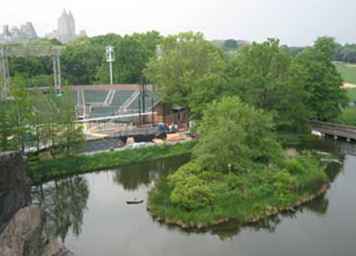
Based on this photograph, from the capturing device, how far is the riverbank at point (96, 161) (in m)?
21.6

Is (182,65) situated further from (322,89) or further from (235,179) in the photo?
(235,179)

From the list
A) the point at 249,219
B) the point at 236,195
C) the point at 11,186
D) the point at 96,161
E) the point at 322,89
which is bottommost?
the point at 249,219

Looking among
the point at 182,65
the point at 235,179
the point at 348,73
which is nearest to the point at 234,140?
the point at 235,179

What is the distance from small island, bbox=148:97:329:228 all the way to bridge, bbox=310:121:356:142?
8841 millimetres

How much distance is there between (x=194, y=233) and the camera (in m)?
15.2

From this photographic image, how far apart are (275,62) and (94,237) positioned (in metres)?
17.7

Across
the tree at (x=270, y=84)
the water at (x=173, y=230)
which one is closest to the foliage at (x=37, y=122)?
the water at (x=173, y=230)

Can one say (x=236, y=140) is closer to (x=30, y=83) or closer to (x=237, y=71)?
(x=237, y=71)

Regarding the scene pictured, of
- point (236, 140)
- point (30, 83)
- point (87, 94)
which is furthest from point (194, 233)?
point (30, 83)

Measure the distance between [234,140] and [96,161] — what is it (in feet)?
29.5

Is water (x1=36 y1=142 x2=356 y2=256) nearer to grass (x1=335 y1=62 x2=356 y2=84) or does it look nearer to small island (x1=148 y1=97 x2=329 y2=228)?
small island (x1=148 y1=97 x2=329 y2=228)

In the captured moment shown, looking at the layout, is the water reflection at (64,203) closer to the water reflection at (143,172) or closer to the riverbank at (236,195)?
the water reflection at (143,172)

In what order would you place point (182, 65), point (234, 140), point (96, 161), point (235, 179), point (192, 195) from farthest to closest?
point (182, 65) → point (96, 161) → point (234, 140) → point (235, 179) → point (192, 195)

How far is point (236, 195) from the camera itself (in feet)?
56.1
